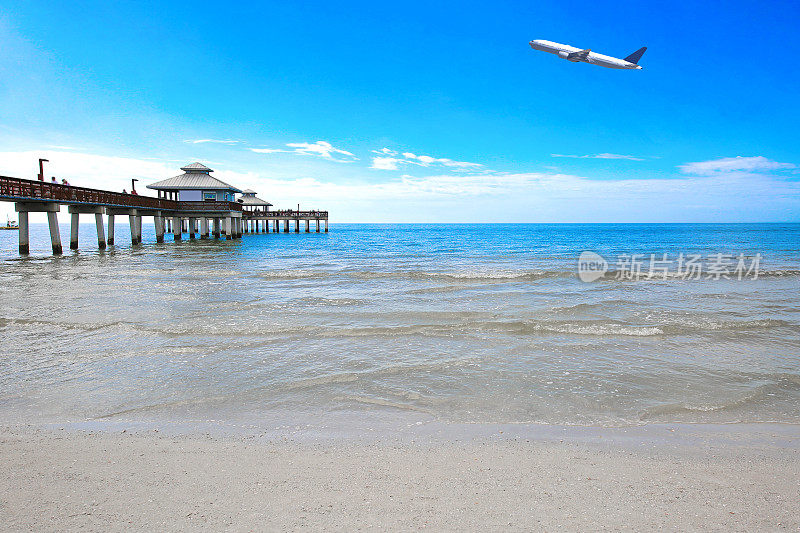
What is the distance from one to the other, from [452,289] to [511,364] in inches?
349

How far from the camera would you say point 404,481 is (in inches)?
141

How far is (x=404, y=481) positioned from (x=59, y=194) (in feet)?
111

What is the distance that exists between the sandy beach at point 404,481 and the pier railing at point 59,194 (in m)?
27.7

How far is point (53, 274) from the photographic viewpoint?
19.7m

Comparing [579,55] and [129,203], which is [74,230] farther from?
[579,55]

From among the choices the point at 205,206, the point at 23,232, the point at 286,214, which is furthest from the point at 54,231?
the point at 286,214

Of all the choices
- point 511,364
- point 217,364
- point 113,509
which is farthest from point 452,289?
point 113,509

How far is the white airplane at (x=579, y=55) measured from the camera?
26.6m

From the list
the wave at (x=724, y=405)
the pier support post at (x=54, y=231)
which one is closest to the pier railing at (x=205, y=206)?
the pier support post at (x=54, y=231)

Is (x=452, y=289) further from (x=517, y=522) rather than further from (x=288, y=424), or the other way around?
(x=517, y=522)

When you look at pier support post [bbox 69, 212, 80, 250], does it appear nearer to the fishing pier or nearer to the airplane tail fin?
the fishing pier

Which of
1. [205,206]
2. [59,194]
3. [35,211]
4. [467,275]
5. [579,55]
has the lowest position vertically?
[467,275]

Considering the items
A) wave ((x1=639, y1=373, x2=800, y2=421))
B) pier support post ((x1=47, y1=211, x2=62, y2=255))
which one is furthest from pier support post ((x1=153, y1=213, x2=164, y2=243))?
wave ((x1=639, y1=373, x2=800, y2=421))

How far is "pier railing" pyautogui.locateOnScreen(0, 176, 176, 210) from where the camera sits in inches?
982
